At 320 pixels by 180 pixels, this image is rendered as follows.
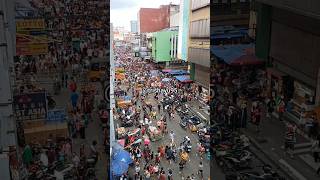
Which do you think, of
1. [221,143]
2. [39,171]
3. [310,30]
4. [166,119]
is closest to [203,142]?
[166,119]

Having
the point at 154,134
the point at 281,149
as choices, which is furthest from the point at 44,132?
the point at 154,134

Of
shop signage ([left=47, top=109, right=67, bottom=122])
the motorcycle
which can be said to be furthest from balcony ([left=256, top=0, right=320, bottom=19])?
shop signage ([left=47, top=109, right=67, bottom=122])

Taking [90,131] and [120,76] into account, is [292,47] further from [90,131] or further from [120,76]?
[120,76]

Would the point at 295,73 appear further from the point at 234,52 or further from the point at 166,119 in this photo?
the point at 166,119

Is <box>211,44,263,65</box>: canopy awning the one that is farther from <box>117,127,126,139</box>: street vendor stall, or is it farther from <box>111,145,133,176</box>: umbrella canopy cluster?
<box>117,127,126,139</box>: street vendor stall

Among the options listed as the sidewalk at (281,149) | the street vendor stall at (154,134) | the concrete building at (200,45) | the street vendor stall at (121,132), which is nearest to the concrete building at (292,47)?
the sidewalk at (281,149)

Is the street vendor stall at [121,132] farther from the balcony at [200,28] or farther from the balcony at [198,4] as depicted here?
the balcony at [198,4]
